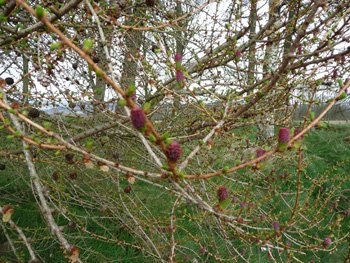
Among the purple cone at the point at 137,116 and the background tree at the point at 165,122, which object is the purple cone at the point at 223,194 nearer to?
the background tree at the point at 165,122

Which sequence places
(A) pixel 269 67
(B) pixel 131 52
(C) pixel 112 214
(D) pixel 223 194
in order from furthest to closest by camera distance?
(B) pixel 131 52, (C) pixel 112 214, (A) pixel 269 67, (D) pixel 223 194

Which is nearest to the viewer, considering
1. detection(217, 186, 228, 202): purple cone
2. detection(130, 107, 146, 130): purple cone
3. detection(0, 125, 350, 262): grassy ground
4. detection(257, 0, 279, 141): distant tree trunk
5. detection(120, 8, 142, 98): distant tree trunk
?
detection(130, 107, 146, 130): purple cone

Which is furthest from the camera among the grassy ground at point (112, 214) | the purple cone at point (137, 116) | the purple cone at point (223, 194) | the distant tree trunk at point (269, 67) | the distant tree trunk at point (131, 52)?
the grassy ground at point (112, 214)

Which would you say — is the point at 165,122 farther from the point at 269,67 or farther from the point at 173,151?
the point at 173,151

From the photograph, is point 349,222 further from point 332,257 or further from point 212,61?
point 212,61

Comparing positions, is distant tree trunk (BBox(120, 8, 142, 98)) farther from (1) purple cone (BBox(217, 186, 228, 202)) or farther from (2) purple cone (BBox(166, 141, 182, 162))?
(2) purple cone (BBox(166, 141, 182, 162))

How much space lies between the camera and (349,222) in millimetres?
4555

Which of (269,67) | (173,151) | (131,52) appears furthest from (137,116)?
(131,52)

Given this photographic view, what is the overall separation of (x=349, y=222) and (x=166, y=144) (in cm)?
461

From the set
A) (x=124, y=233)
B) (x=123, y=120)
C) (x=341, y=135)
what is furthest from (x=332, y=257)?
(x=341, y=135)

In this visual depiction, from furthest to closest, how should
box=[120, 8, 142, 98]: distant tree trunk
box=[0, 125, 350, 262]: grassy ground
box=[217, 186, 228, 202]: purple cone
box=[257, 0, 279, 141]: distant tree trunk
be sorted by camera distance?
box=[0, 125, 350, 262]: grassy ground < box=[120, 8, 142, 98]: distant tree trunk < box=[257, 0, 279, 141]: distant tree trunk < box=[217, 186, 228, 202]: purple cone

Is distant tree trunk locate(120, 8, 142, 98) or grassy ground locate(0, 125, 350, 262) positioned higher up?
distant tree trunk locate(120, 8, 142, 98)

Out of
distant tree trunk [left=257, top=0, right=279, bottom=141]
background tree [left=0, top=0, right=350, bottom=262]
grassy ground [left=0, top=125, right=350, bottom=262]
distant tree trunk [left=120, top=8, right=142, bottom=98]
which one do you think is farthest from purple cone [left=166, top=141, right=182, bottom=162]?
grassy ground [left=0, top=125, right=350, bottom=262]

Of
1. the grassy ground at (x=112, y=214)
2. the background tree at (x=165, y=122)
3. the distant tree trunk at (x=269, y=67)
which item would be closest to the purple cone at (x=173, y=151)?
the background tree at (x=165, y=122)
